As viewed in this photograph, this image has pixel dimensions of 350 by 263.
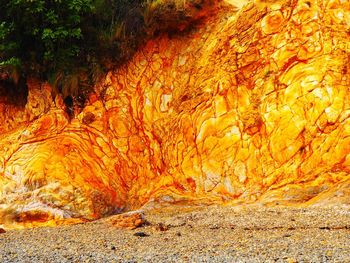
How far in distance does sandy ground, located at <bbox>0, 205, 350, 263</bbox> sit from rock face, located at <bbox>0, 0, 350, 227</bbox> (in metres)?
0.98

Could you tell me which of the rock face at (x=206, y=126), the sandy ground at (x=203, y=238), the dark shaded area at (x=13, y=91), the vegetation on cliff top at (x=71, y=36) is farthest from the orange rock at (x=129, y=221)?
the dark shaded area at (x=13, y=91)

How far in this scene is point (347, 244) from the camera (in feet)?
28.5

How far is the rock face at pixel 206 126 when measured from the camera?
41.4 ft

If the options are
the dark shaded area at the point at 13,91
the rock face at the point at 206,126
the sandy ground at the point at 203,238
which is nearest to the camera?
the sandy ground at the point at 203,238

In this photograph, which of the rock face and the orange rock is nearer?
the orange rock

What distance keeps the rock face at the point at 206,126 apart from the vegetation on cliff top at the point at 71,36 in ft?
1.51

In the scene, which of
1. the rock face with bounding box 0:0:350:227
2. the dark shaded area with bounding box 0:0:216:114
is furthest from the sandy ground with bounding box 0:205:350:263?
the dark shaded area with bounding box 0:0:216:114

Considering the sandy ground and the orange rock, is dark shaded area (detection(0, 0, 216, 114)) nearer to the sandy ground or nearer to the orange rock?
the orange rock

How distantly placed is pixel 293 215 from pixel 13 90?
9.66 metres

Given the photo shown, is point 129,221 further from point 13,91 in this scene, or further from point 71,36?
point 13,91

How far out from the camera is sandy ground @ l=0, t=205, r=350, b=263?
863cm

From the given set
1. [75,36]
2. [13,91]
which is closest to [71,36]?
[75,36]

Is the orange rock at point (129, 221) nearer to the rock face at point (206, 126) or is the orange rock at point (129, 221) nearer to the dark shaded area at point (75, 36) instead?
the rock face at point (206, 126)

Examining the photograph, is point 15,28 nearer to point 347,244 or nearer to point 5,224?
point 5,224
